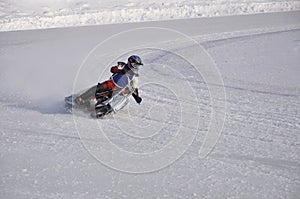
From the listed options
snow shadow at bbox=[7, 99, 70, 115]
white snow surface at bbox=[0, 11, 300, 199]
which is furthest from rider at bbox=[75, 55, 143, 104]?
snow shadow at bbox=[7, 99, 70, 115]

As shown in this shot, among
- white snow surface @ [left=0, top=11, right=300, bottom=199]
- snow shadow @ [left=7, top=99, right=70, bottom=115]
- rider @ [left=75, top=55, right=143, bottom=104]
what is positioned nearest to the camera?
white snow surface @ [left=0, top=11, right=300, bottom=199]

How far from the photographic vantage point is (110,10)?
2470 cm

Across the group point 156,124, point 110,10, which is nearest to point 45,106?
point 156,124

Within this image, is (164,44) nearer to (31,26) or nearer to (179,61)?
(179,61)

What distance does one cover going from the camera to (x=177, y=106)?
10461mm

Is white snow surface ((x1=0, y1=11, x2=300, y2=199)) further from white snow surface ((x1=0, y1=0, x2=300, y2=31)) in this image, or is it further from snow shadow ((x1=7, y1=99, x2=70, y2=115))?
white snow surface ((x1=0, y1=0, x2=300, y2=31))

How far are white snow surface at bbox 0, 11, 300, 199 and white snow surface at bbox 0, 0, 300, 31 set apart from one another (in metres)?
4.69

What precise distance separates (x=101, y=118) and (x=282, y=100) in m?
4.60

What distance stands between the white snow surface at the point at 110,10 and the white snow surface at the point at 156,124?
15.4 feet

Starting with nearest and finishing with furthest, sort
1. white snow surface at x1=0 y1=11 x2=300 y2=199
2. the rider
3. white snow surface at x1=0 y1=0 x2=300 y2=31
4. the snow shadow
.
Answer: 1. white snow surface at x1=0 y1=11 x2=300 y2=199
2. the rider
3. the snow shadow
4. white snow surface at x1=0 y1=0 x2=300 y2=31

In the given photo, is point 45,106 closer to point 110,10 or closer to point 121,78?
point 121,78

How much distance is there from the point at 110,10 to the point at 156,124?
1658cm

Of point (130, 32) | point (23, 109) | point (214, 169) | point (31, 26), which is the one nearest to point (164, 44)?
point (130, 32)

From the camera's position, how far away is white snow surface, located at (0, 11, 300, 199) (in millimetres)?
6594
